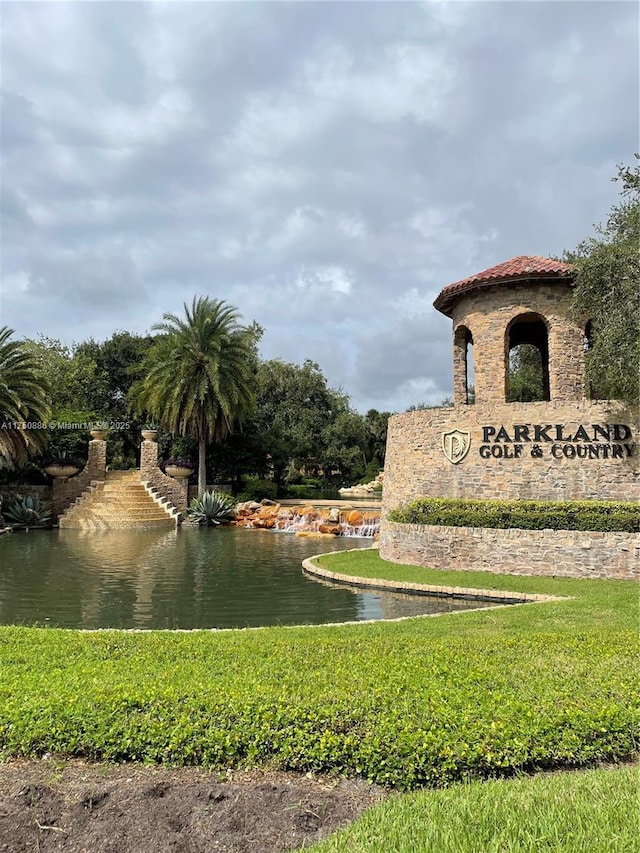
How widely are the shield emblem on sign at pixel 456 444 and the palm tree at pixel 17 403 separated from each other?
2058cm

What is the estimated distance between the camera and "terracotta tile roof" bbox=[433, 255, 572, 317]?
17.1 m

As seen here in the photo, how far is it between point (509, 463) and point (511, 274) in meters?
5.65

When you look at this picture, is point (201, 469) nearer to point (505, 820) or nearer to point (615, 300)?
point (615, 300)

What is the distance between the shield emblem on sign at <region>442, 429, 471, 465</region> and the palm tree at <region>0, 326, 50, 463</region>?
20.6 m

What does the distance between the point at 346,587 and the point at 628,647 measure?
8.02 meters

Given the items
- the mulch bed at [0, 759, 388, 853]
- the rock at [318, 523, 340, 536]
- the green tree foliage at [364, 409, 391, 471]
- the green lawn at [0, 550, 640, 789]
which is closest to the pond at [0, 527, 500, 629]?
the rock at [318, 523, 340, 536]

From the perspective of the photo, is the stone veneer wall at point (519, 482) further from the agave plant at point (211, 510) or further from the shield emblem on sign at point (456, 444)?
the agave plant at point (211, 510)

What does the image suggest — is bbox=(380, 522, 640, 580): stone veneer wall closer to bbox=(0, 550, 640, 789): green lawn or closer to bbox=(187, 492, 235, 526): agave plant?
bbox=(0, 550, 640, 789): green lawn

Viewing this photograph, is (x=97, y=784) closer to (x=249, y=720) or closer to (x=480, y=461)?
(x=249, y=720)

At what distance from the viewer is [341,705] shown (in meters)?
4.62

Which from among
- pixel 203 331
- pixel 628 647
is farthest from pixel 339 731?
pixel 203 331

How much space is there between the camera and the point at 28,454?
32531 mm

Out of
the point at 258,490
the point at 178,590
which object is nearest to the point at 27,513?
the point at 258,490

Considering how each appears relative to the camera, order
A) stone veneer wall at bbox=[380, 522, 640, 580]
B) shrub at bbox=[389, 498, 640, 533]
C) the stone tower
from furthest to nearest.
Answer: the stone tower
shrub at bbox=[389, 498, 640, 533]
stone veneer wall at bbox=[380, 522, 640, 580]
